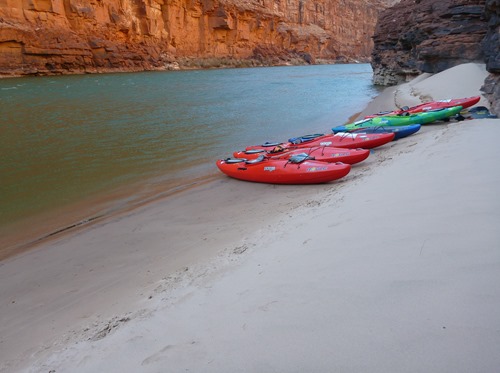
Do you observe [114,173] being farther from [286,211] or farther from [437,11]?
[437,11]

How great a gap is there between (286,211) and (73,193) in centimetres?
347

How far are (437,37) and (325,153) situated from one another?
11.8 metres

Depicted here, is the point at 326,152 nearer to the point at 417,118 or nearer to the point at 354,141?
the point at 354,141

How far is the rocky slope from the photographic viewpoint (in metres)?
8.24

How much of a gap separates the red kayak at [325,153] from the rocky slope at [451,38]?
10.8ft

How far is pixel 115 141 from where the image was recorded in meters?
9.04

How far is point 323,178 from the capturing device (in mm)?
5305

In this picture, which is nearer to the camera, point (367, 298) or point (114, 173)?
point (367, 298)

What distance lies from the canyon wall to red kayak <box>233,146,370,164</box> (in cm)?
2890

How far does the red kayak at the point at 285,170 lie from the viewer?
5.28 metres

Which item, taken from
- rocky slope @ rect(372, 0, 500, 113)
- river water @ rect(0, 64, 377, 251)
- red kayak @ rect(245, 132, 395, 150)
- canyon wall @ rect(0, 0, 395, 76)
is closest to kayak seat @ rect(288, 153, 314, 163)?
red kayak @ rect(245, 132, 395, 150)

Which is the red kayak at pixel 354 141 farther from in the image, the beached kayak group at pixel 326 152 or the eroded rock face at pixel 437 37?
the eroded rock face at pixel 437 37

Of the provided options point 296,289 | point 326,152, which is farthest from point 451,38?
point 296,289

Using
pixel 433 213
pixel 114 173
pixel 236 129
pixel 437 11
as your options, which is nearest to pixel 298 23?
pixel 437 11
